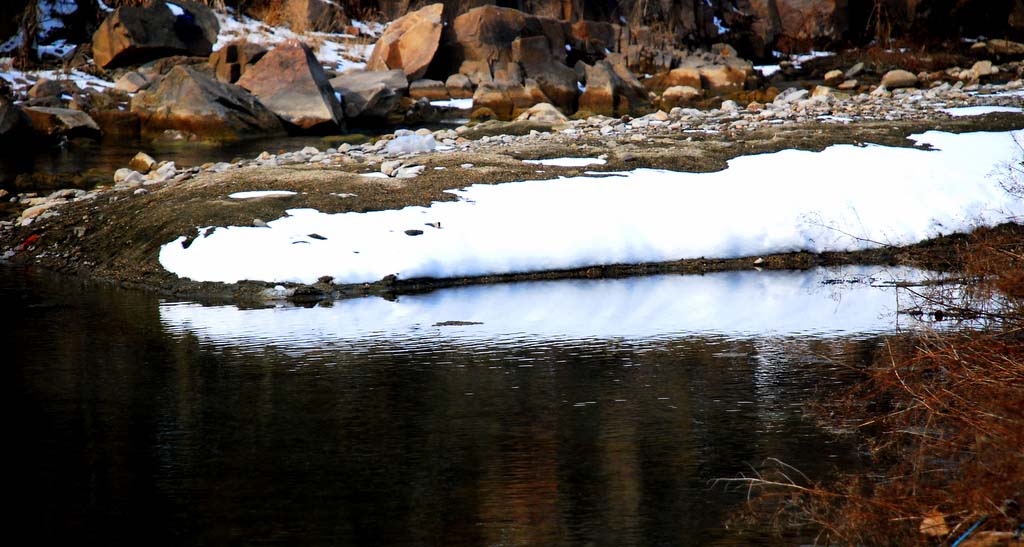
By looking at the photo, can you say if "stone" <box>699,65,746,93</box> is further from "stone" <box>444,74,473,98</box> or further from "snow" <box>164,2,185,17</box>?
"snow" <box>164,2,185,17</box>

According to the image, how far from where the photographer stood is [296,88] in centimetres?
2914

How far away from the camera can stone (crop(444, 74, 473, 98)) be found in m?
36.0

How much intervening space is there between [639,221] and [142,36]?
83.4 ft

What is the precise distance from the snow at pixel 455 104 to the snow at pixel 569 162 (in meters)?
17.9

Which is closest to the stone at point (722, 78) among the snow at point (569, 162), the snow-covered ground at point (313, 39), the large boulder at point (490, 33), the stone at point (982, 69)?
A: the large boulder at point (490, 33)

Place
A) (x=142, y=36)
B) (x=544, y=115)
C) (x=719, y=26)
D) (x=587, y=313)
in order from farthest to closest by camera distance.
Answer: (x=719, y=26) → (x=142, y=36) → (x=544, y=115) → (x=587, y=313)

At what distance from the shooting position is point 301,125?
2834 cm

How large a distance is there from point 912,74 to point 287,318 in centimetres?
3115

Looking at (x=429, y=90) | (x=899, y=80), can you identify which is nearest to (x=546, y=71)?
(x=429, y=90)

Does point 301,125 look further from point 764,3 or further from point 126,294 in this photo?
point 764,3

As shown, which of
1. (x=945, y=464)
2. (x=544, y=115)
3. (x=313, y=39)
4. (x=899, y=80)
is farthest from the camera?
(x=313, y=39)

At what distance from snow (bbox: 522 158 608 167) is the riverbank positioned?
111mm

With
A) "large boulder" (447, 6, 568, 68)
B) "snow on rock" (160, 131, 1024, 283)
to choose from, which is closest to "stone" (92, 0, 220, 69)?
"large boulder" (447, 6, 568, 68)

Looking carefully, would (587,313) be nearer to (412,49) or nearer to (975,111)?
(975,111)
